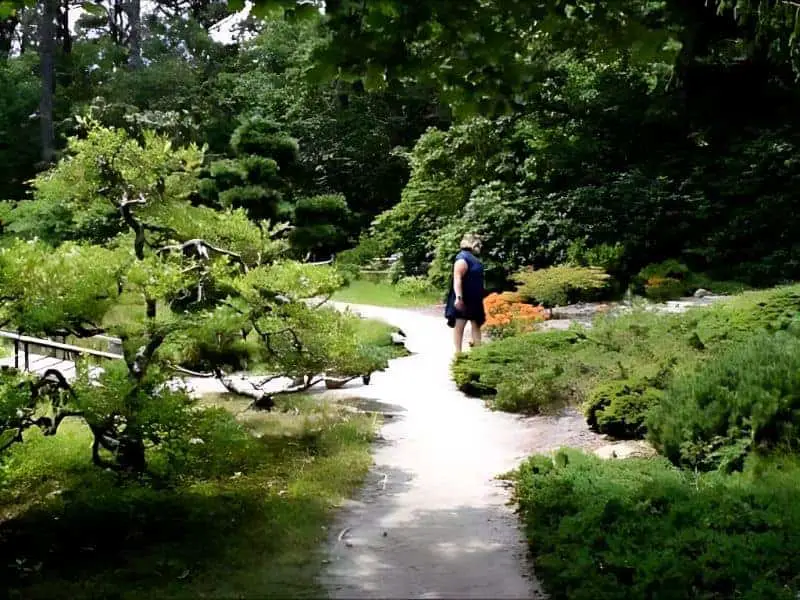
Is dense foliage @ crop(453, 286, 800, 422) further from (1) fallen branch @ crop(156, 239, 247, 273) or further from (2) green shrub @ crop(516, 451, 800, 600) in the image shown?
(1) fallen branch @ crop(156, 239, 247, 273)

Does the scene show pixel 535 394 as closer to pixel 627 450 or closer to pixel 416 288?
pixel 627 450

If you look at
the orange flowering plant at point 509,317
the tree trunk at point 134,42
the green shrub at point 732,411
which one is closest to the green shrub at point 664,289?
the orange flowering plant at point 509,317

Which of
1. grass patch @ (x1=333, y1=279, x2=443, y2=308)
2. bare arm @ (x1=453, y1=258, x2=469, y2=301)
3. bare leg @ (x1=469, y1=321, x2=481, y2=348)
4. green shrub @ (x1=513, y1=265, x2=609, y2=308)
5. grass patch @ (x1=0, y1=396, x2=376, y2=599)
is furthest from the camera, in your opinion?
grass patch @ (x1=333, y1=279, x2=443, y2=308)

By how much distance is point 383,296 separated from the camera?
20.2 meters

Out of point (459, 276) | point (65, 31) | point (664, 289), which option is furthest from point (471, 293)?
point (65, 31)

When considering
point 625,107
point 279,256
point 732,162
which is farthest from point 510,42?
point 625,107

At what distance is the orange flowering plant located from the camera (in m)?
11.6

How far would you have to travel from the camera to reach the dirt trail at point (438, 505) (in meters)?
4.23

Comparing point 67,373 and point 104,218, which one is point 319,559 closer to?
point 67,373

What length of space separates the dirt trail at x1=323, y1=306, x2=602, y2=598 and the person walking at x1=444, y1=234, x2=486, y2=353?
1059 mm

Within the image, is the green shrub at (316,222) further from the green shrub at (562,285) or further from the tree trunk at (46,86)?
the tree trunk at (46,86)

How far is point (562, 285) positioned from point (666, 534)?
36.7 ft

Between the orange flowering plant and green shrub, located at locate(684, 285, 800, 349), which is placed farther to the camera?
the orange flowering plant

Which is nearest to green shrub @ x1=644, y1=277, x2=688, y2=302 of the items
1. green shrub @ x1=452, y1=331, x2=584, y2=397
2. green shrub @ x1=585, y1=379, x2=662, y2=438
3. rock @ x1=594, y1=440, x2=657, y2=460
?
green shrub @ x1=452, y1=331, x2=584, y2=397
